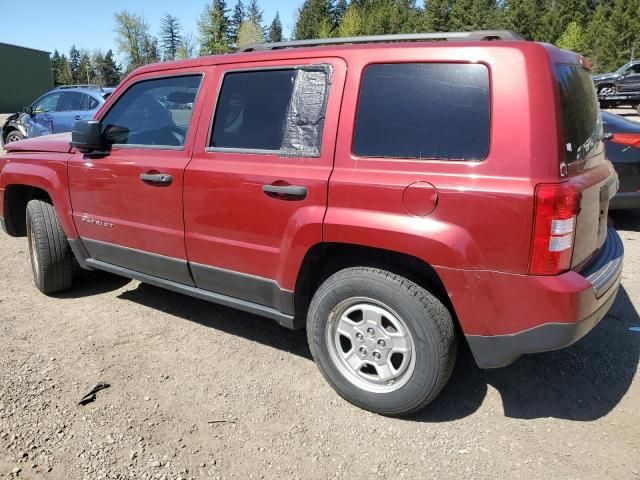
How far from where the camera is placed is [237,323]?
161 inches

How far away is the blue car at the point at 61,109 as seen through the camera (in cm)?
1163

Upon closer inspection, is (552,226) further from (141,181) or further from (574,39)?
(574,39)

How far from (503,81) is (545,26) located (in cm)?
5314

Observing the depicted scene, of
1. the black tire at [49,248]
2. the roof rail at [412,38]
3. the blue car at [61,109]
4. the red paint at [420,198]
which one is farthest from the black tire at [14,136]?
the red paint at [420,198]

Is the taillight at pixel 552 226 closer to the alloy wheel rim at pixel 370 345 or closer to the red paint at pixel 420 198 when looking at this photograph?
the red paint at pixel 420 198

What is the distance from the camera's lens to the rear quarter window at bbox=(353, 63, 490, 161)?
2.45 m

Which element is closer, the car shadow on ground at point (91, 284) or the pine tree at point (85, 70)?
the car shadow on ground at point (91, 284)

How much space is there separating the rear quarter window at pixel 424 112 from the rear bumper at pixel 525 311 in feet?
2.04

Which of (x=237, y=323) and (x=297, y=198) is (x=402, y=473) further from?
(x=237, y=323)

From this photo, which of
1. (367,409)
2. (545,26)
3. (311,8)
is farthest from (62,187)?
(311,8)

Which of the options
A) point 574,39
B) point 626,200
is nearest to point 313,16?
point 574,39

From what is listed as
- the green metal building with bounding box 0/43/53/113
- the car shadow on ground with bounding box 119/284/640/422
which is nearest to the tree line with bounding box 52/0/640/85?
the green metal building with bounding box 0/43/53/113

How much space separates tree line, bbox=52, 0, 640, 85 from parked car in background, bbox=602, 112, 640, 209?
26708 millimetres

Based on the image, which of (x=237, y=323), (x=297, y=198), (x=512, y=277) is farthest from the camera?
(x=237, y=323)
